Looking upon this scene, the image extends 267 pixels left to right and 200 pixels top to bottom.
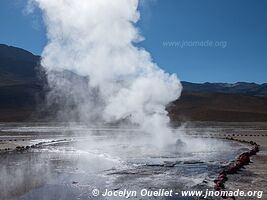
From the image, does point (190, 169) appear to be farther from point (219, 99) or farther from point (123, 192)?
point (219, 99)

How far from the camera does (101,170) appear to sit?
21859 mm

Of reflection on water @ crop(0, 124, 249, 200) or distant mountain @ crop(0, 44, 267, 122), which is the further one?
distant mountain @ crop(0, 44, 267, 122)

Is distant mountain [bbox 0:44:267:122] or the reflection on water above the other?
distant mountain [bbox 0:44:267:122]

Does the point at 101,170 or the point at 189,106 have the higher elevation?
the point at 189,106

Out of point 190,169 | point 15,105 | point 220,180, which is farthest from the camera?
point 15,105

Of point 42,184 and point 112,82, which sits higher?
point 112,82

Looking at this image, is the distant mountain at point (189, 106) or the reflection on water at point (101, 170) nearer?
the reflection on water at point (101, 170)

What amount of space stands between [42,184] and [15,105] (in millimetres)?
123177

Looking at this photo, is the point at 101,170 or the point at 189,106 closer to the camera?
the point at 101,170

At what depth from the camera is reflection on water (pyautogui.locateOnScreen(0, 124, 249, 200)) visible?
55.9ft

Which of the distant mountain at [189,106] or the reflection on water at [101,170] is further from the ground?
the distant mountain at [189,106]

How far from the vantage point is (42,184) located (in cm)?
1811

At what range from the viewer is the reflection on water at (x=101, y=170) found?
1705 centimetres

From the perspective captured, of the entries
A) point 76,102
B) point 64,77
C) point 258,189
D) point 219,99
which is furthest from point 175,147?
point 219,99
